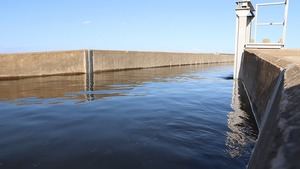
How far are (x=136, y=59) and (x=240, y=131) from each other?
24817 mm

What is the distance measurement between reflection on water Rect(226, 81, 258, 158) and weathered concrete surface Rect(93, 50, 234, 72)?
15864mm

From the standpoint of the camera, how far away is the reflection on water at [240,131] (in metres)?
4.83

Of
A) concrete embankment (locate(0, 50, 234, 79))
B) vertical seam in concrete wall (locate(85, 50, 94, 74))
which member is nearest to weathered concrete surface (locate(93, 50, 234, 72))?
concrete embankment (locate(0, 50, 234, 79))

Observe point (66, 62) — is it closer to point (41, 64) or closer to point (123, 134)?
point (41, 64)

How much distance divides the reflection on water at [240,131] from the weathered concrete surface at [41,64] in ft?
43.6

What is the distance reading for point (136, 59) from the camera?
3017 centimetres

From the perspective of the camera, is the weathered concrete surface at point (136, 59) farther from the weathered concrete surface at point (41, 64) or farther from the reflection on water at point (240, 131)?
the reflection on water at point (240, 131)

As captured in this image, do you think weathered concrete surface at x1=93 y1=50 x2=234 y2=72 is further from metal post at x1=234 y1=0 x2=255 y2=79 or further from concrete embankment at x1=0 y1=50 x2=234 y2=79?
metal post at x1=234 y1=0 x2=255 y2=79

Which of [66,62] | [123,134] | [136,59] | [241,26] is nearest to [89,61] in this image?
[66,62]

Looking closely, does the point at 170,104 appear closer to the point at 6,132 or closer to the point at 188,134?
the point at 188,134

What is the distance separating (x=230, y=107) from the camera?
880 cm

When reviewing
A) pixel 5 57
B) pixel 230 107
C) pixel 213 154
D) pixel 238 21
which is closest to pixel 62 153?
pixel 213 154

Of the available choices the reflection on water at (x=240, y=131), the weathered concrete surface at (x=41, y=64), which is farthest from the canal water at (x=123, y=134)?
the weathered concrete surface at (x=41, y=64)

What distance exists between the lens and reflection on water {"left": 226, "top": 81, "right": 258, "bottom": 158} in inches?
190
